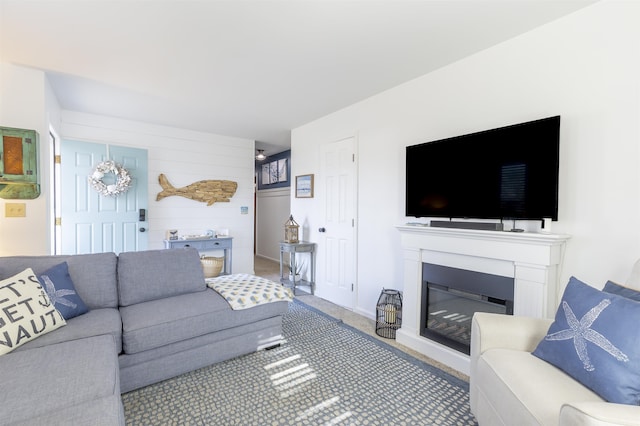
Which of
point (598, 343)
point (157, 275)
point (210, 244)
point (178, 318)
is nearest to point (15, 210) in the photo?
point (157, 275)

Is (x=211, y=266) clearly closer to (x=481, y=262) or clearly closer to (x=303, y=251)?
(x=303, y=251)

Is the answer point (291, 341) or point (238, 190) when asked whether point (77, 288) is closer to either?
point (291, 341)

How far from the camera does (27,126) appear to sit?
8.70 ft

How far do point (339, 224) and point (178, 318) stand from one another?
219 cm

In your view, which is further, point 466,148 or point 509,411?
point 466,148

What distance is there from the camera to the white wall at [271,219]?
6.35 meters

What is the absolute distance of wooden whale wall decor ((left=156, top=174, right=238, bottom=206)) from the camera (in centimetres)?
450

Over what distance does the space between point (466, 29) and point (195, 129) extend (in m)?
4.06

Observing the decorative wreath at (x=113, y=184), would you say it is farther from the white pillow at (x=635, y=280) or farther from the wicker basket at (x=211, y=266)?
the white pillow at (x=635, y=280)

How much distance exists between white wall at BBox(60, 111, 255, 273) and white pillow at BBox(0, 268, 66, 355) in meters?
2.78

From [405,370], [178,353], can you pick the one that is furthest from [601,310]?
[178,353]

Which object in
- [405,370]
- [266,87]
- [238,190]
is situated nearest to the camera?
[405,370]

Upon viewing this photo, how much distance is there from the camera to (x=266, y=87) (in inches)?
117

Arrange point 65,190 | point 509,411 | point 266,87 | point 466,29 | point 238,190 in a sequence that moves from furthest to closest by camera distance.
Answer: point 238,190 < point 65,190 < point 266,87 < point 466,29 < point 509,411
